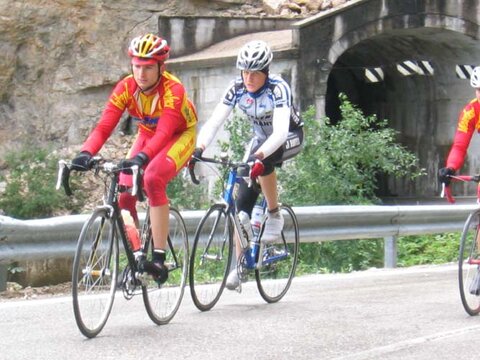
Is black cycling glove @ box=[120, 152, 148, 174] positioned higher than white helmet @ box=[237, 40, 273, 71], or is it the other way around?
white helmet @ box=[237, 40, 273, 71]

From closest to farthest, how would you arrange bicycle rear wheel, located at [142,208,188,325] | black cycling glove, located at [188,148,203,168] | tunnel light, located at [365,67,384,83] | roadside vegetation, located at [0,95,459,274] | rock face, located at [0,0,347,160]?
bicycle rear wheel, located at [142,208,188,325] < black cycling glove, located at [188,148,203,168] < roadside vegetation, located at [0,95,459,274] < tunnel light, located at [365,67,384,83] < rock face, located at [0,0,347,160]

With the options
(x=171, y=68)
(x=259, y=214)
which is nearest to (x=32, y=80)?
(x=171, y=68)

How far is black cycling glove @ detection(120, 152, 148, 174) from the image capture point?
266 inches

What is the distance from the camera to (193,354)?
6430 millimetres

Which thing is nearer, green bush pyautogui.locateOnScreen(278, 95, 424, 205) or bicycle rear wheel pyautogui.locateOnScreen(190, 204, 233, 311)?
bicycle rear wheel pyautogui.locateOnScreen(190, 204, 233, 311)

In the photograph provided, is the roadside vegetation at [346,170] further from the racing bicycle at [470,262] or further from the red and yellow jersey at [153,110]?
the red and yellow jersey at [153,110]

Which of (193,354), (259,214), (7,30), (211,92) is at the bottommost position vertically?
(193,354)

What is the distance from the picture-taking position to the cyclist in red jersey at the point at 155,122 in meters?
7.09

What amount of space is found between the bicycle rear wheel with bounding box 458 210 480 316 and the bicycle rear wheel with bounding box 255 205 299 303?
163 centimetres

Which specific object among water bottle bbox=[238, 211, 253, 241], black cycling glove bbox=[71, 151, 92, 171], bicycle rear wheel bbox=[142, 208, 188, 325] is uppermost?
black cycling glove bbox=[71, 151, 92, 171]

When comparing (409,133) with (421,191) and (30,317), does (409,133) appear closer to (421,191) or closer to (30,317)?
(421,191)

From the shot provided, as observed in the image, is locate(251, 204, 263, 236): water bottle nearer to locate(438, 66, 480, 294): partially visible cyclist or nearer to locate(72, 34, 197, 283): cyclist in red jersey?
locate(72, 34, 197, 283): cyclist in red jersey

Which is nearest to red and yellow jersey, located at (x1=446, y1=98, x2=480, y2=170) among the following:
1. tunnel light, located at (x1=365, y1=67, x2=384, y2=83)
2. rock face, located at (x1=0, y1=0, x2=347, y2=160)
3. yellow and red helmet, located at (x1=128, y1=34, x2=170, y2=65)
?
yellow and red helmet, located at (x1=128, y1=34, x2=170, y2=65)

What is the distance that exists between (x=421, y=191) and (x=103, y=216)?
24.0 m
